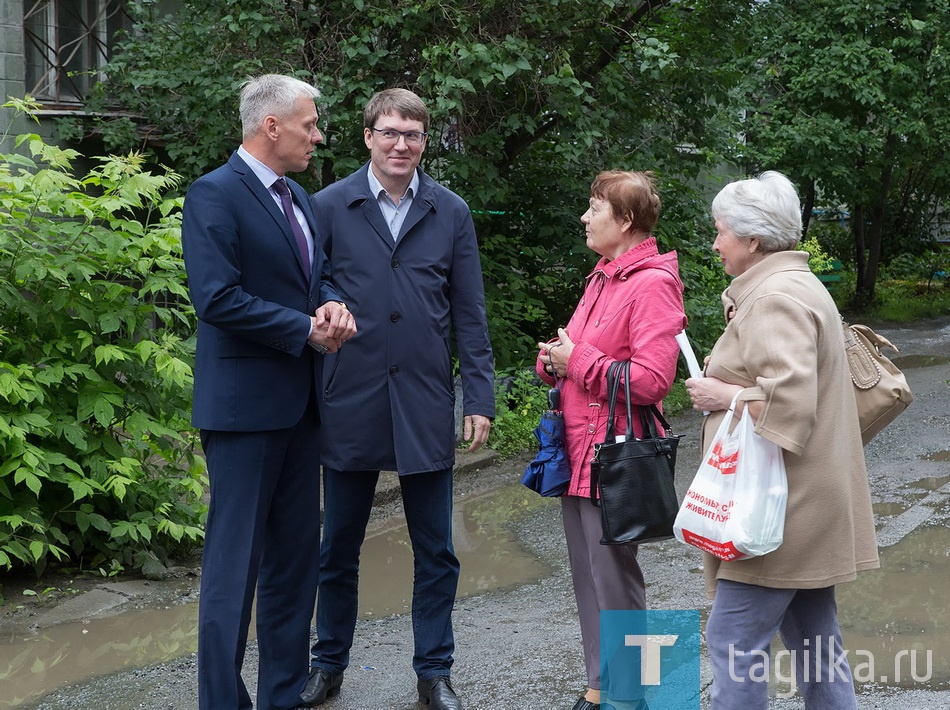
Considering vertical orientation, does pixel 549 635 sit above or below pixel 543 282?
below

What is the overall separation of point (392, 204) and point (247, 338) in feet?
2.92

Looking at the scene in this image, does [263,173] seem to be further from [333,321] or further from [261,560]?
[261,560]

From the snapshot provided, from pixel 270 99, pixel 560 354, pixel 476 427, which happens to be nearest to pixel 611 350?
pixel 560 354

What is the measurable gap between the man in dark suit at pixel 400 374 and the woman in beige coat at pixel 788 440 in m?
1.17

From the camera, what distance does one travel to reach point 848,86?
15664mm

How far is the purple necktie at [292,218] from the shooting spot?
3814 millimetres

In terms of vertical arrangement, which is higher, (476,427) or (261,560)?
(476,427)

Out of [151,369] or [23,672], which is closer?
[23,672]

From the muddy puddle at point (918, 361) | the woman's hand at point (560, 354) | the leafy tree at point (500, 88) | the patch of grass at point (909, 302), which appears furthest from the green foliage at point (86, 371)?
the patch of grass at point (909, 302)

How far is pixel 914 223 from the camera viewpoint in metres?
25.2

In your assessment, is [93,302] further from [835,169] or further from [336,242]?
[835,169]

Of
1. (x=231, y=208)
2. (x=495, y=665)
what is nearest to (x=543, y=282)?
(x=495, y=665)

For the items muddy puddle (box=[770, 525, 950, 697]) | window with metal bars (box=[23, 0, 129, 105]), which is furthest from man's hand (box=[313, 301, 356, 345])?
window with metal bars (box=[23, 0, 129, 105])

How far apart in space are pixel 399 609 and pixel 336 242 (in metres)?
2.13
